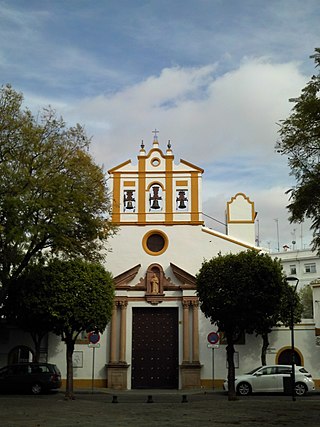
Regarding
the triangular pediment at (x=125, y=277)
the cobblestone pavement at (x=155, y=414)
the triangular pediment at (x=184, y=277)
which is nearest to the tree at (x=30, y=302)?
the cobblestone pavement at (x=155, y=414)

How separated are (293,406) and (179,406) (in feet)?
12.9

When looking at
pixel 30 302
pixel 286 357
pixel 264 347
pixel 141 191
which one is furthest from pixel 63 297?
pixel 286 357

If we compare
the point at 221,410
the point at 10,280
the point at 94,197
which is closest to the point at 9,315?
the point at 10,280

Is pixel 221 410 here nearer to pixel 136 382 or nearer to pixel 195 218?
pixel 136 382

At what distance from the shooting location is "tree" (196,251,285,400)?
23.9 m

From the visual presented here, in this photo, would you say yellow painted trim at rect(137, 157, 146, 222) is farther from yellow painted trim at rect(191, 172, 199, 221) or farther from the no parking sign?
the no parking sign

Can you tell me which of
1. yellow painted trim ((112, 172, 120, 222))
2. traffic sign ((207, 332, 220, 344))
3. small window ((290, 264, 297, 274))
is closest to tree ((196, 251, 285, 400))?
traffic sign ((207, 332, 220, 344))

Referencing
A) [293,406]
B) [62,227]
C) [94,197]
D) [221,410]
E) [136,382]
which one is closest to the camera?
[221,410]

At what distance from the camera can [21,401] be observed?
75.5ft

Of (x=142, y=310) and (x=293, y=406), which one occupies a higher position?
(x=142, y=310)

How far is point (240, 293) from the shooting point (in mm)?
23922

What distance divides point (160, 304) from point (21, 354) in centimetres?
850

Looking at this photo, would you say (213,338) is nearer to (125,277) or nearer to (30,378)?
(125,277)

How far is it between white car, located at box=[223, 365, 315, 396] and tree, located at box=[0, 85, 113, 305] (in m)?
10.6
